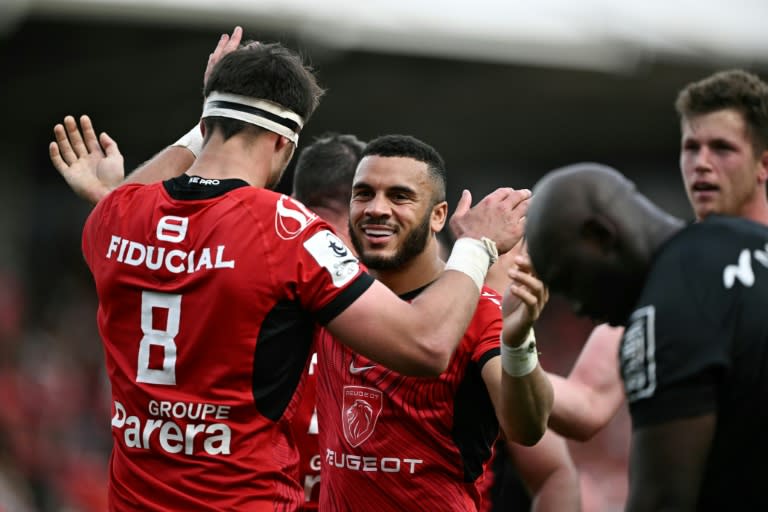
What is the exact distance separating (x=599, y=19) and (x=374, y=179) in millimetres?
15543

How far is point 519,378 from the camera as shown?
4.96 m

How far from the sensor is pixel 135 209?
4.72 metres

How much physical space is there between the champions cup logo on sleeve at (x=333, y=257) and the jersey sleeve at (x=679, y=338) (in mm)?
1269

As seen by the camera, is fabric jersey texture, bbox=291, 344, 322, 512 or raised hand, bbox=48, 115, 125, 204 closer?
raised hand, bbox=48, 115, 125, 204

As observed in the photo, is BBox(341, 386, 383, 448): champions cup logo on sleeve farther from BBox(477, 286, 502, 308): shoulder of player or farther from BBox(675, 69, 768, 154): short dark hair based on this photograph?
BBox(675, 69, 768, 154): short dark hair

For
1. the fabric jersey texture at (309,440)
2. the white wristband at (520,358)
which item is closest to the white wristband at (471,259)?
the white wristband at (520,358)

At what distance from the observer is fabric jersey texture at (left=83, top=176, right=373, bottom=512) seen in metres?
4.47

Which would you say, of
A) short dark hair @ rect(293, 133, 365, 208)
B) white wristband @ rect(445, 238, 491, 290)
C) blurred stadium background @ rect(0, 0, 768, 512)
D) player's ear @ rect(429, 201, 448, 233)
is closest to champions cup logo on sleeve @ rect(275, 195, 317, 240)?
white wristband @ rect(445, 238, 491, 290)

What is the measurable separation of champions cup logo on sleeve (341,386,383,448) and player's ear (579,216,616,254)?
204 cm

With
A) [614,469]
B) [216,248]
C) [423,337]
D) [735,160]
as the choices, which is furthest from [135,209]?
[614,469]

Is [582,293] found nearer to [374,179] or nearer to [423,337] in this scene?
[423,337]

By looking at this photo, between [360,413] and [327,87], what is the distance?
15.5m

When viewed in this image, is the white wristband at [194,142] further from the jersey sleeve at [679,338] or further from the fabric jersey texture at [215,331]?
the jersey sleeve at [679,338]

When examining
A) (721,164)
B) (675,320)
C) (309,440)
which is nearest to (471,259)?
(721,164)
